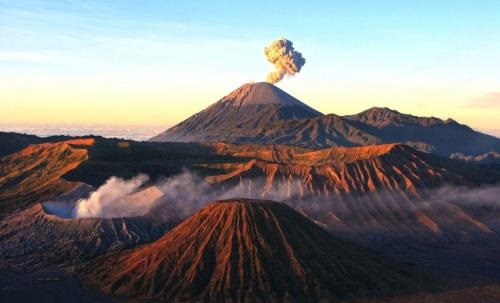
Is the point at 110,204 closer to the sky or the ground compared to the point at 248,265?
closer to the sky

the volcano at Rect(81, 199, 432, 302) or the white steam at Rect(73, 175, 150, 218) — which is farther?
the white steam at Rect(73, 175, 150, 218)

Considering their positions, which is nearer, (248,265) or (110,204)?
(248,265)

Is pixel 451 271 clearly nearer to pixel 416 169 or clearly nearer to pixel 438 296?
pixel 438 296

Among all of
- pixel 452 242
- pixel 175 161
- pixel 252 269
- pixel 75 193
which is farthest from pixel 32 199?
pixel 452 242

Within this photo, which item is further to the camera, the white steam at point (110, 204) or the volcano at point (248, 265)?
the white steam at point (110, 204)
